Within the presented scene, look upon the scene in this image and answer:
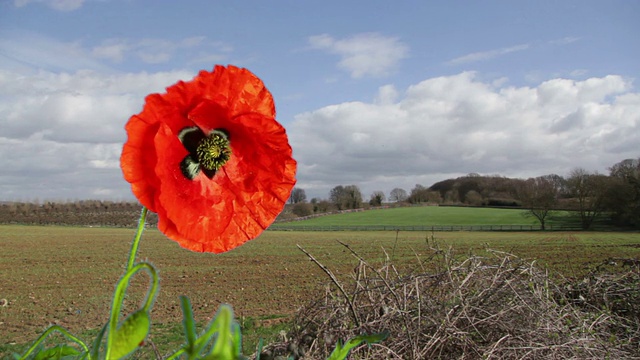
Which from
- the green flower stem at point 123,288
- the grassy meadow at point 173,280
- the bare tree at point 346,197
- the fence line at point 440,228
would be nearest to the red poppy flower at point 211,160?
the green flower stem at point 123,288

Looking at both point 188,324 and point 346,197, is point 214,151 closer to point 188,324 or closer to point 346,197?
point 188,324

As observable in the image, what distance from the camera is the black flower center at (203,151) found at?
827 mm

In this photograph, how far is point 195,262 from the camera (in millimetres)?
22438

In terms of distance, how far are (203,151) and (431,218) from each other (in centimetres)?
Answer: 7912

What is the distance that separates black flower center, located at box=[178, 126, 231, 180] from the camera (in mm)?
827

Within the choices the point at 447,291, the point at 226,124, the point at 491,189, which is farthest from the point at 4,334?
the point at 491,189

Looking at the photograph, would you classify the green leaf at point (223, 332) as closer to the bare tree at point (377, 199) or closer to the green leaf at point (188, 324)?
the green leaf at point (188, 324)

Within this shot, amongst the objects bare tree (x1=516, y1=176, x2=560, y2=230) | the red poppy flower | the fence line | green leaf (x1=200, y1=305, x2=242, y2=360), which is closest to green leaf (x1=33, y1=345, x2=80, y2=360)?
the red poppy flower

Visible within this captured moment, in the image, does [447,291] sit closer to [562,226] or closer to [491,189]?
[562,226]

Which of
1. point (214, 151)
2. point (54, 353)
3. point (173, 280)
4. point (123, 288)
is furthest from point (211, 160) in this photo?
point (173, 280)

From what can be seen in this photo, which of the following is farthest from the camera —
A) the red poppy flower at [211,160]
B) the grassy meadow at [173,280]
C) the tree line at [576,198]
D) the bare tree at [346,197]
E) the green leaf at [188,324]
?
the bare tree at [346,197]

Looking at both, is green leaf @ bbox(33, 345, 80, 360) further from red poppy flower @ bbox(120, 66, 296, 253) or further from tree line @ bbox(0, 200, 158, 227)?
tree line @ bbox(0, 200, 158, 227)

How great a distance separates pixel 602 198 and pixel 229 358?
67.7 m

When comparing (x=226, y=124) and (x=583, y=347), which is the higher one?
(x=226, y=124)
